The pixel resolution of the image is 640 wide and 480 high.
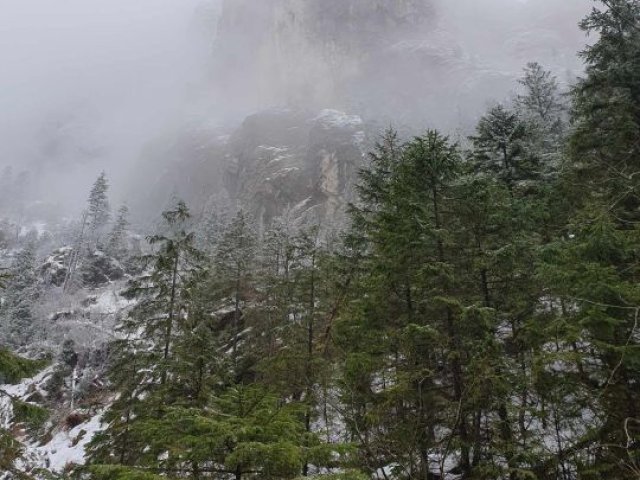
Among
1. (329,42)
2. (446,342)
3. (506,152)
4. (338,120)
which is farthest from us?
(329,42)

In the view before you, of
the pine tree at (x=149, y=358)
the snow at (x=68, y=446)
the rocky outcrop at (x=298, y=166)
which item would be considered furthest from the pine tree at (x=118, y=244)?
the pine tree at (x=149, y=358)

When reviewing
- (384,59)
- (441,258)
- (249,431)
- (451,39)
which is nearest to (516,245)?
(441,258)

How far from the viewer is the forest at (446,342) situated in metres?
5.66

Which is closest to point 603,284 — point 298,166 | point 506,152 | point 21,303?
point 506,152

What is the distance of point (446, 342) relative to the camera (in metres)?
11.1

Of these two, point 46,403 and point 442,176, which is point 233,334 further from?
point 442,176

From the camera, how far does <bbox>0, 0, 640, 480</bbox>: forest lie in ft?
18.6

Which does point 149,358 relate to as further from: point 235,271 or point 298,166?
point 298,166

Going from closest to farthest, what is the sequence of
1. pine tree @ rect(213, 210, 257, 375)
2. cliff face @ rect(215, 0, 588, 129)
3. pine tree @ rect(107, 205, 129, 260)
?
pine tree @ rect(213, 210, 257, 375), pine tree @ rect(107, 205, 129, 260), cliff face @ rect(215, 0, 588, 129)

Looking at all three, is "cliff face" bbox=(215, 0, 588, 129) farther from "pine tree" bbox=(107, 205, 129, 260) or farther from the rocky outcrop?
"pine tree" bbox=(107, 205, 129, 260)

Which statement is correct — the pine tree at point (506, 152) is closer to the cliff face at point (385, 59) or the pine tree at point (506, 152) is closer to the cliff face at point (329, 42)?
the cliff face at point (385, 59)

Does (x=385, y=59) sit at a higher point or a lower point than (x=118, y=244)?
higher

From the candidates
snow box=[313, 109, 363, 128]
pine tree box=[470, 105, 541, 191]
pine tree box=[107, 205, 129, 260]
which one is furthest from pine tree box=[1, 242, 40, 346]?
snow box=[313, 109, 363, 128]

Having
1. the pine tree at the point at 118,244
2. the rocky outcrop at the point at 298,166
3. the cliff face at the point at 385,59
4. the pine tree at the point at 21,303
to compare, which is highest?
the cliff face at the point at 385,59
